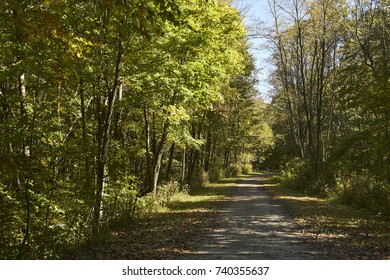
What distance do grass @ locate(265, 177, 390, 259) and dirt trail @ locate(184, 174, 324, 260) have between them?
435 mm

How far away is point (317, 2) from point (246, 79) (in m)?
15.4

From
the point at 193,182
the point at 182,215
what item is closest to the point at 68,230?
the point at 182,215

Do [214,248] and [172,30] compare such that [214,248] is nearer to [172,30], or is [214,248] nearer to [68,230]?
[68,230]

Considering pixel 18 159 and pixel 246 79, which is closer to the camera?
pixel 18 159

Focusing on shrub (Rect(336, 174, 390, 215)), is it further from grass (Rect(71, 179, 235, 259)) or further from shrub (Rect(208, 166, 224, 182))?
shrub (Rect(208, 166, 224, 182))

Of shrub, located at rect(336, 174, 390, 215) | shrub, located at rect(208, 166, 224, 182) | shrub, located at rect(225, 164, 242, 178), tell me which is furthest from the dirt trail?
shrub, located at rect(225, 164, 242, 178)

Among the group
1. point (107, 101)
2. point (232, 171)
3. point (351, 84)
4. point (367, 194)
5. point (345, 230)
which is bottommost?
point (345, 230)

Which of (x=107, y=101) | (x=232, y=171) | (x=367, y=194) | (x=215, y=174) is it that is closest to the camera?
(x=107, y=101)

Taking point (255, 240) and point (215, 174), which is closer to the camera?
point (255, 240)

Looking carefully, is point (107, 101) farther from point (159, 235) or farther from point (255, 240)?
point (255, 240)

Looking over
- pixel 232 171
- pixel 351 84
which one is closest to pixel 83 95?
pixel 351 84

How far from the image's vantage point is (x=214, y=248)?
Result: 8.03 m

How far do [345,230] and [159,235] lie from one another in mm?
5454

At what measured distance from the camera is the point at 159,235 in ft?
32.0
